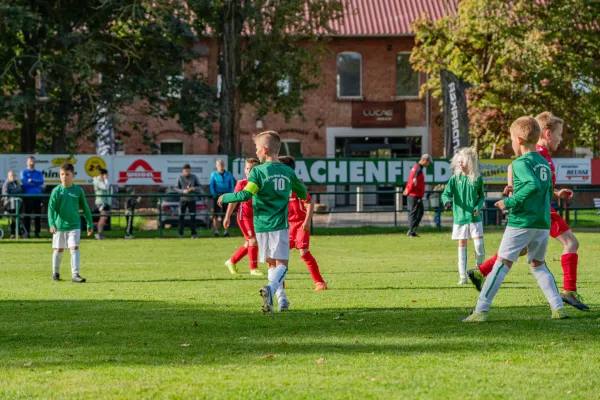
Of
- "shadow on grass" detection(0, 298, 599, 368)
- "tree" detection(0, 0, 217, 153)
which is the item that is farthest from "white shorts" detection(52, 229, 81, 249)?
"tree" detection(0, 0, 217, 153)

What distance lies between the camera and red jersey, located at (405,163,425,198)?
86.8 ft

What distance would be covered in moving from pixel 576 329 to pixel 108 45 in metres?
25.7

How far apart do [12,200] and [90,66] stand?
5.86m

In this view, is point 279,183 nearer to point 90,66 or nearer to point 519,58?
point 90,66

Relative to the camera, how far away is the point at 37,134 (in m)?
35.7

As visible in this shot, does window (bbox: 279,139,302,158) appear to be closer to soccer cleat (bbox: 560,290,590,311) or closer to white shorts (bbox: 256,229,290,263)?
white shorts (bbox: 256,229,290,263)

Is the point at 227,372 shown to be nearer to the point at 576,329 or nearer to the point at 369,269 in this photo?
the point at 576,329

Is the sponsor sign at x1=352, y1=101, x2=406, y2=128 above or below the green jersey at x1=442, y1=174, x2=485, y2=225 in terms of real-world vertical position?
above

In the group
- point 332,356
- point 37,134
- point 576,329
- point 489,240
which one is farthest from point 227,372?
point 37,134

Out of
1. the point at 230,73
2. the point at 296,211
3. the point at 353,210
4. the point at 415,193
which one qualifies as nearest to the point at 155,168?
the point at 230,73

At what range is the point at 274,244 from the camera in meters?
10.3

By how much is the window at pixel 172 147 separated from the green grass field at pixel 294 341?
33563 millimetres

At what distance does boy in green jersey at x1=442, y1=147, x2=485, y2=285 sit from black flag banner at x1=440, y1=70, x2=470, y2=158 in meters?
19.5

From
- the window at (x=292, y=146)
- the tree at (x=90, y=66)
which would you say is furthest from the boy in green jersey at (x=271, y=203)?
the window at (x=292, y=146)
